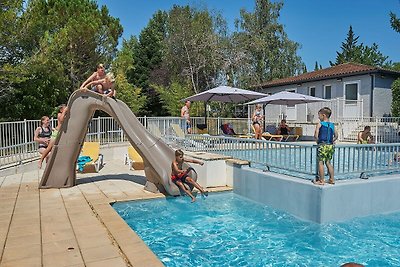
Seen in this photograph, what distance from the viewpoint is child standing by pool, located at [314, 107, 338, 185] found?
22.0 ft

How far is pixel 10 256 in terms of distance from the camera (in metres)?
4.39

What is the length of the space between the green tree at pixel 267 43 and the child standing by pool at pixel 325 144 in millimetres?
25566

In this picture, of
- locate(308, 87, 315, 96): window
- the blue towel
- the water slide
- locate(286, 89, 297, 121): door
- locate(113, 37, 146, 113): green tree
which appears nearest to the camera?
the water slide

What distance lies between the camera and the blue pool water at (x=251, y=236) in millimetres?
5324

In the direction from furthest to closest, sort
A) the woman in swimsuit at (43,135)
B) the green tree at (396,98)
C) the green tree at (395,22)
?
the green tree at (396,98), the green tree at (395,22), the woman in swimsuit at (43,135)

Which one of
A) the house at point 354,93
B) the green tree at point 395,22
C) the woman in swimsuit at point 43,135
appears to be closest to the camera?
the woman in swimsuit at point 43,135

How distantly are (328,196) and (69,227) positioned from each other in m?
4.86

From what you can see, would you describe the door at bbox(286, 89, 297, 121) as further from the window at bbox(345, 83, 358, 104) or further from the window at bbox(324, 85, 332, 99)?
the window at bbox(345, 83, 358, 104)

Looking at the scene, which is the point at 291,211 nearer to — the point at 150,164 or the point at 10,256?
the point at 150,164

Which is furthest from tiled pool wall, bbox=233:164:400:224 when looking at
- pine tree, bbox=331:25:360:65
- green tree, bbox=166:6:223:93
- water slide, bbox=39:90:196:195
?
pine tree, bbox=331:25:360:65

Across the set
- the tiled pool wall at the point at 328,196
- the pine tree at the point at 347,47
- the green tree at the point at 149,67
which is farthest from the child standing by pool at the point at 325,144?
the pine tree at the point at 347,47

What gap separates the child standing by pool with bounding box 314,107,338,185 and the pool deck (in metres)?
3.26

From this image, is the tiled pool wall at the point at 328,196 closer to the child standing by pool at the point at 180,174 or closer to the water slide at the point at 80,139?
Result: the child standing by pool at the point at 180,174

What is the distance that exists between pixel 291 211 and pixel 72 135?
5868mm
